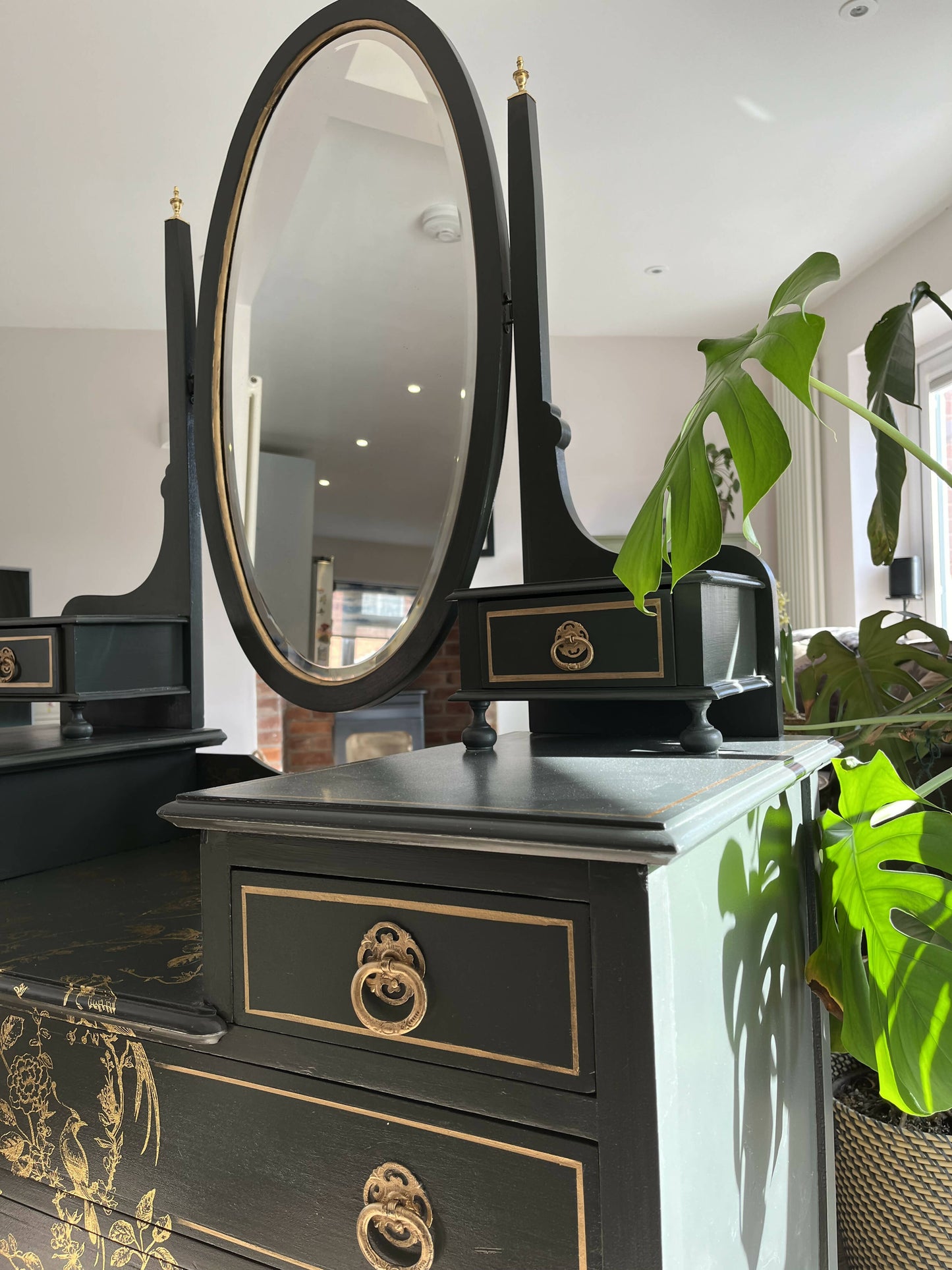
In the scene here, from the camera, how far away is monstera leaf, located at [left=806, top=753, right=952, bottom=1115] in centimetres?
68

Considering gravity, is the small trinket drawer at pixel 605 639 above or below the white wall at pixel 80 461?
below

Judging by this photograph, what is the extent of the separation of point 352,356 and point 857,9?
7.14 feet

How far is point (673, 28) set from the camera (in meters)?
2.50

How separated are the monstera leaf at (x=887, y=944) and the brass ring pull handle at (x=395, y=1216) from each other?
36 centimetres

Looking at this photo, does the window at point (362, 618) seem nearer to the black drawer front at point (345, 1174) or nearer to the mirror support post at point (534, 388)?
the mirror support post at point (534, 388)

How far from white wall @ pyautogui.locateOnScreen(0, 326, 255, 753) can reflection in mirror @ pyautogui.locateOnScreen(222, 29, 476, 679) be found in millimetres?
2859

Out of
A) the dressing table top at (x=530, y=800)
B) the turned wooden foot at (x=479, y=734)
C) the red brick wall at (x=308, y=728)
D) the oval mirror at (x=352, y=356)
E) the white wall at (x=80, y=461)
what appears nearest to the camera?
the dressing table top at (x=530, y=800)

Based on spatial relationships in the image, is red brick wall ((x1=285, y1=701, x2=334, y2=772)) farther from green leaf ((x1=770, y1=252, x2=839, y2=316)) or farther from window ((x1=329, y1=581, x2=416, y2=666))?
green leaf ((x1=770, y1=252, x2=839, y2=316))

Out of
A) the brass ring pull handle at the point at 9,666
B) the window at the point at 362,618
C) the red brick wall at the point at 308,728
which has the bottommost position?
the red brick wall at the point at 308,728

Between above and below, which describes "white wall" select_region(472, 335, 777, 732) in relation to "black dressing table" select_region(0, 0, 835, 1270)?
above

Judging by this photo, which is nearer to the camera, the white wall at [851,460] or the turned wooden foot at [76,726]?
the turned wooden foot at [76,726]

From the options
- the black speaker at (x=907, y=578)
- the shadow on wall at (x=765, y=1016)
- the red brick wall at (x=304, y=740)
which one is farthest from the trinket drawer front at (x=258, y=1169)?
the black speaker at (x=907, y=578)

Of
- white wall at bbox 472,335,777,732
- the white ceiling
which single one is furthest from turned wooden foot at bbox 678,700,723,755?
white wall at bbox 472,335,777,732

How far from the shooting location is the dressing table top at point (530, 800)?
21.2 inches
